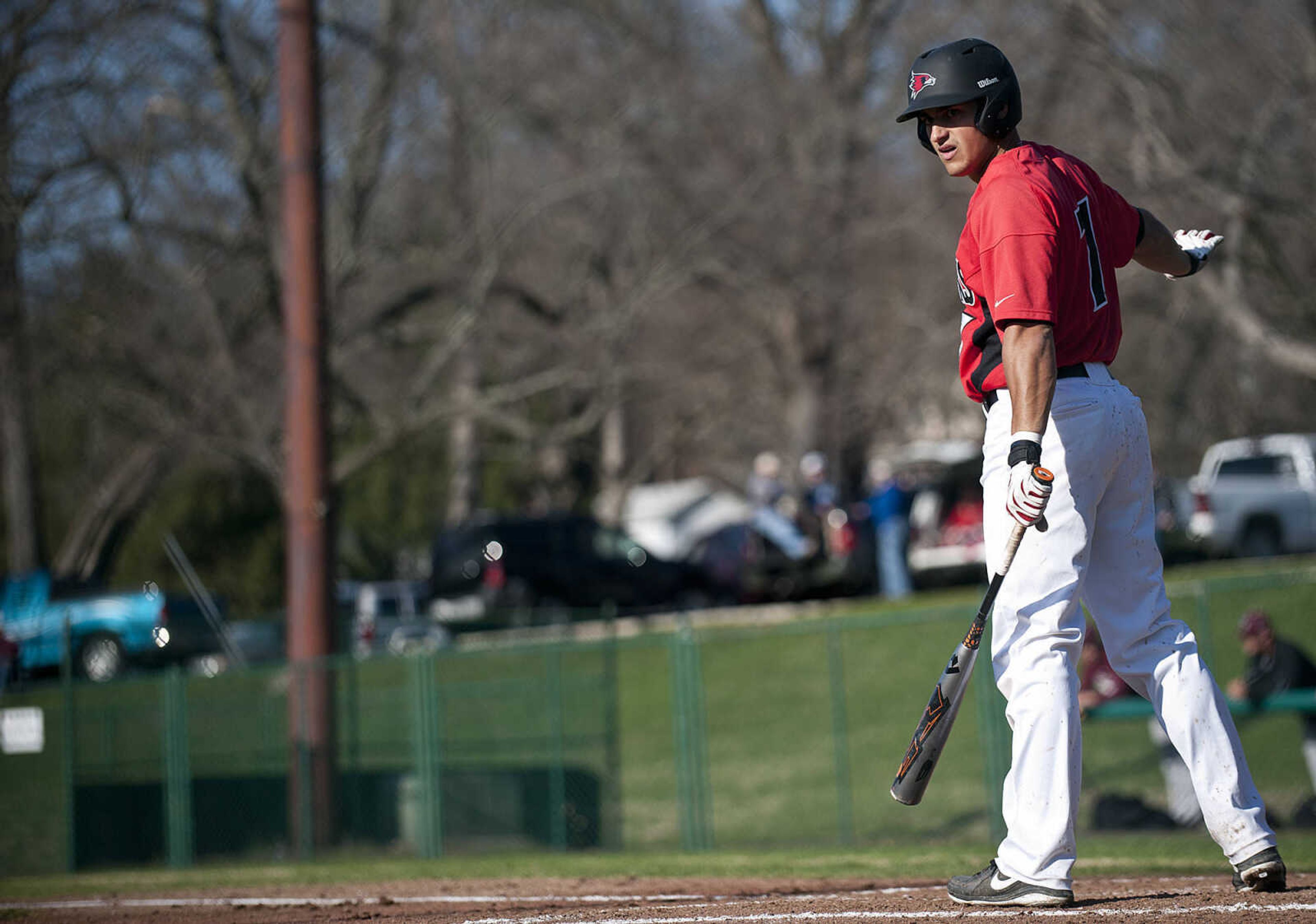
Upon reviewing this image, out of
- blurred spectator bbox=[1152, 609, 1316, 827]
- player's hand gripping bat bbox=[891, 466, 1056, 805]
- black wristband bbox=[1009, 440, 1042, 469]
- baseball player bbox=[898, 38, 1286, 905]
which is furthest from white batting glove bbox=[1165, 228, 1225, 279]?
blurred spectator bbox=[1152, 609, 1316, 827]

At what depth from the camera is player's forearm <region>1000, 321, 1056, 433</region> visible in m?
4.35

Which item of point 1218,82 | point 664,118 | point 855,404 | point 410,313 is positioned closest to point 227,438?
point 410,313

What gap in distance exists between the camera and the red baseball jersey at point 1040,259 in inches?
174

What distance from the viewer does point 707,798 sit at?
13914 mm

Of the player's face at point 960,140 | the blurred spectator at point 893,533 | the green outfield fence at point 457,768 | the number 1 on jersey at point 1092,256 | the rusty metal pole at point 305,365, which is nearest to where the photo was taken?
the number 1 on jersey at point 1092,256

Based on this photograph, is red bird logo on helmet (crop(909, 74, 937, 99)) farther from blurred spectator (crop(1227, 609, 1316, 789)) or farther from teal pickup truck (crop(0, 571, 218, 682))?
teal pickup truck (crop(0, 571, 218, 682))

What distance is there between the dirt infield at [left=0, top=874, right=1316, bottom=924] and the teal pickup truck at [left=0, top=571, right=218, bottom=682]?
11.5 meters

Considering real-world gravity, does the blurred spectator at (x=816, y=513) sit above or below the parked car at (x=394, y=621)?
above

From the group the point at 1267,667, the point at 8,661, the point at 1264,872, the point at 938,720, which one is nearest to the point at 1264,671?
the point at 1267,667

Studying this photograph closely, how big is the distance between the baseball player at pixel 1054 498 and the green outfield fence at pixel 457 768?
7697mm

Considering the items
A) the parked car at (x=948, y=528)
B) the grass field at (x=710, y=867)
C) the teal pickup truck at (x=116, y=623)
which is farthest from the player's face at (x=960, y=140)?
the parked car at (x=948, y=528)

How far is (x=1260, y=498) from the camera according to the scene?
74.9ft

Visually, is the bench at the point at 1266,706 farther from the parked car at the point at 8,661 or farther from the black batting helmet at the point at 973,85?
the parked car at the point at 8,661

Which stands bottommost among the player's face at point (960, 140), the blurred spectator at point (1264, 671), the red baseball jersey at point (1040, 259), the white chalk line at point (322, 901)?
the white chalk line at point (322, 901)
